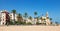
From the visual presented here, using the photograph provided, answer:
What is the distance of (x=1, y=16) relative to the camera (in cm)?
7056

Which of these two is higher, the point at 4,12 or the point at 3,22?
the point at 4,12

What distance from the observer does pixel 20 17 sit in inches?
2933

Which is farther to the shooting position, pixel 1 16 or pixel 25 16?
pixel 25 16

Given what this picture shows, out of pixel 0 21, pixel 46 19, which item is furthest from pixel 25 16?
pixel 0 21

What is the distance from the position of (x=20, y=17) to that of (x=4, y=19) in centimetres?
1223

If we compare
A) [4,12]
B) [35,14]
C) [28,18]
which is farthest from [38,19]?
[4,12]

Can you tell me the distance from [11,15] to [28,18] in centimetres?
1285

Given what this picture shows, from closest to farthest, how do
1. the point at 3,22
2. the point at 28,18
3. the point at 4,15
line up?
the point at 3,22
the point at 4,15
the point at 28,18

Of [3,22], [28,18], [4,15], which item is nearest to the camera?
[3,22]

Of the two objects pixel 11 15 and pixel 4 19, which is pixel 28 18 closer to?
pixel 11 15

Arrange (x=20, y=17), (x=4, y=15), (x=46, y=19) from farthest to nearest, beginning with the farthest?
1. (x=46, y=19)
2. (x=20, y=17)
3. (x=4, y=15)

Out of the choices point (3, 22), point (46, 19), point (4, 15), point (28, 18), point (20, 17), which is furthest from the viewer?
point (28, 18)

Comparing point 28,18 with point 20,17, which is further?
point 28,18

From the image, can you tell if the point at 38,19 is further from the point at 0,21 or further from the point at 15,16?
the point at 0,21
